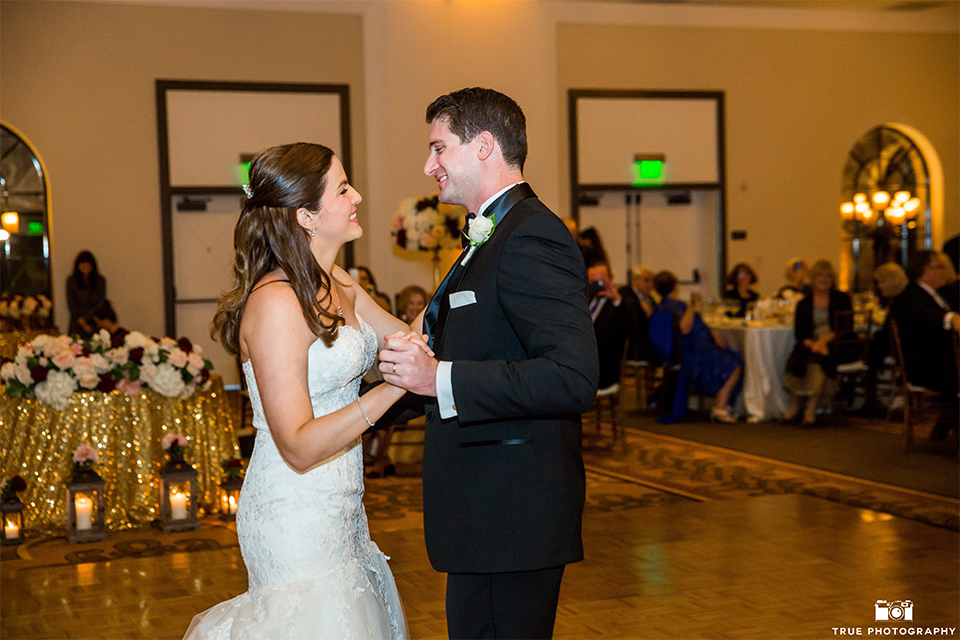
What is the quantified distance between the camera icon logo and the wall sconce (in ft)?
32.1

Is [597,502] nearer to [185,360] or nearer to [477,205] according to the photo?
[185,360]

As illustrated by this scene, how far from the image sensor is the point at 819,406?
8883 mm

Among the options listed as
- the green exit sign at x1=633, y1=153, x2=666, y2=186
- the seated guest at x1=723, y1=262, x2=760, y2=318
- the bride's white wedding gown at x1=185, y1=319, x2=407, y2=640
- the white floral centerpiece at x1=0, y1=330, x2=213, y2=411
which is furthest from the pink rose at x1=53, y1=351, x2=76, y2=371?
the green exit sign at x1=633, y1=153, x2=666, y2=186

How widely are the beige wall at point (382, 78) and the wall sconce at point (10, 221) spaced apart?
1.74 feet

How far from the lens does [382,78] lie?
37.1 feet

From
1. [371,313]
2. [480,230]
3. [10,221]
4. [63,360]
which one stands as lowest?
[63,360]

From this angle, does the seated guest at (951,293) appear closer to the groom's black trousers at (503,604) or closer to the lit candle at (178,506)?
the lit candle at (178,506)

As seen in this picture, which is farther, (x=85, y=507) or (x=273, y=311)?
(x=85, y=507)

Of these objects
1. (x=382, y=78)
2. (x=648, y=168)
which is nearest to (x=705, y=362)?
(x=648, y=168)

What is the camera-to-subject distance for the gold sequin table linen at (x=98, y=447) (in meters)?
5.38

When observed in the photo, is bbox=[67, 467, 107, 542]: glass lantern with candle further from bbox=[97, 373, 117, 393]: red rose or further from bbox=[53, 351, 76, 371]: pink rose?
bbox=[53, 351, 76, 371]: pink rose

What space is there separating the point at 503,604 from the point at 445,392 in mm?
479

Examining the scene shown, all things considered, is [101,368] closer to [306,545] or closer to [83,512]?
[83,512]

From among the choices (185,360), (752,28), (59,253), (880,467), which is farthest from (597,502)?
(752,28)
